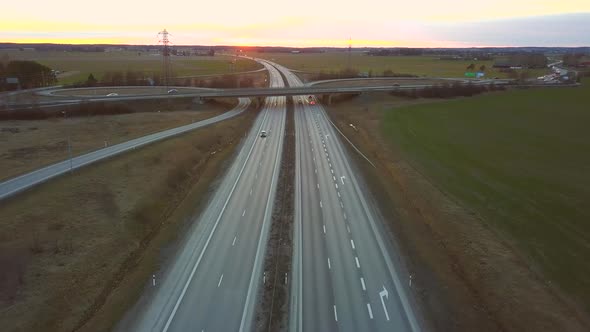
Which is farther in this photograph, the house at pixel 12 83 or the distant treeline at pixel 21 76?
the distant treeline at pixel 21 76

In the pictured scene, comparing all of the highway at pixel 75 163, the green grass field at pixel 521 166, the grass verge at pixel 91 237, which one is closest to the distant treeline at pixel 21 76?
the highway at pixel 75 163

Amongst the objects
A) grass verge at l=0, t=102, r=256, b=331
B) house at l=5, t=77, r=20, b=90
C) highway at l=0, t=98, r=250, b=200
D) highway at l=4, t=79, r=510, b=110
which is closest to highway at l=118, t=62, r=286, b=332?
grass verge at l=0, t=102, r=256, b=331

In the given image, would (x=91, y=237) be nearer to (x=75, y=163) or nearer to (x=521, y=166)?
(x=75, y=163)

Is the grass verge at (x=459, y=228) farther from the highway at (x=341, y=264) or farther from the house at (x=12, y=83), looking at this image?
the house at (x=12, y=83)

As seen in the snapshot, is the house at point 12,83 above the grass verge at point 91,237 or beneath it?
above

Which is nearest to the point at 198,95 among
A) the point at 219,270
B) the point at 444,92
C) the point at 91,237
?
the point at 444,92

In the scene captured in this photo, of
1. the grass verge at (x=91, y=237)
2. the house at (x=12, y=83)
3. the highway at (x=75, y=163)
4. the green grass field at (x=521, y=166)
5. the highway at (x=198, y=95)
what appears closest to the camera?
Result: the grass verge at (x=91, y=237)
